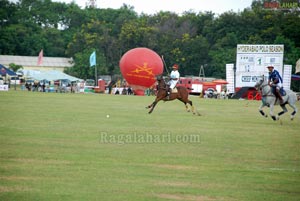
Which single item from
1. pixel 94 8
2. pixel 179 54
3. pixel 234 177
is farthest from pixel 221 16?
pixel 234 177

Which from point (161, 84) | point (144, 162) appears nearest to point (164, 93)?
point (161, 84)

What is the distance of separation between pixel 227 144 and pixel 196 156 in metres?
2.68

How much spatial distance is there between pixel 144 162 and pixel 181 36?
75427mm

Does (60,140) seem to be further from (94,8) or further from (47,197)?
(94,8)

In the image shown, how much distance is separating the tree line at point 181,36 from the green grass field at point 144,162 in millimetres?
56949

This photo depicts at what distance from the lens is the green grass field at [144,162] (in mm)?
8938

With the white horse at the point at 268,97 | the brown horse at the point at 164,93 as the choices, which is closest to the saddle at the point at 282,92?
the white horse at the point at 268,97

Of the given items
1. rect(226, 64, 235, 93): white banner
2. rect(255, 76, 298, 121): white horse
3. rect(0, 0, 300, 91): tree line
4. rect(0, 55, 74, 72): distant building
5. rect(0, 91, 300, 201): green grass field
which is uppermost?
rect(0, 0, 300, 91): tree line

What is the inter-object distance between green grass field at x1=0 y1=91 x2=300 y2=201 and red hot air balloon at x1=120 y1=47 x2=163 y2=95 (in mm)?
35115

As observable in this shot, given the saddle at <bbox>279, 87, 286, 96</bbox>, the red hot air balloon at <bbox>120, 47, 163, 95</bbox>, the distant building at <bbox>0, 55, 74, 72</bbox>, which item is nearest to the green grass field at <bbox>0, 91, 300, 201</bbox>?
the saddle at <bbox>279, 87, 286, 96</bbox>

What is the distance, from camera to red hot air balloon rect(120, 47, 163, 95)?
54.8 meters

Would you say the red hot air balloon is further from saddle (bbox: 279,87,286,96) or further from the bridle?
saddle (bbox: 279,87,286,96)

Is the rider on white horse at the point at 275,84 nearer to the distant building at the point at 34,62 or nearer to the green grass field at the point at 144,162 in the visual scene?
the green grass field at the point at 144,162

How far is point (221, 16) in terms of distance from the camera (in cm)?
8625
